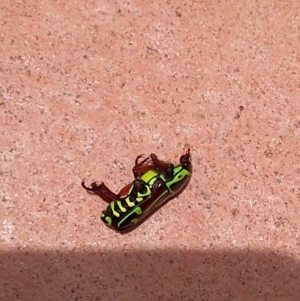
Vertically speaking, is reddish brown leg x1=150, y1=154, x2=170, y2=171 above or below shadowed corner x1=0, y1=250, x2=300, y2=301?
above

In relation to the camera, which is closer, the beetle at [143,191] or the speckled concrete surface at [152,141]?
the beetle at [143,191]

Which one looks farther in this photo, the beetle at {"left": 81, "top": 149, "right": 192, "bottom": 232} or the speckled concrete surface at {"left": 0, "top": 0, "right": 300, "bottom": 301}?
the speckled concrete surface at {"left": 0, "top": 0, "right": 300, "bottom": 301}

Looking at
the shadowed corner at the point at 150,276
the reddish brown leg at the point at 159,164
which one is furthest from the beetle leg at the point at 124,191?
the shadowed corner at the point at 150,276

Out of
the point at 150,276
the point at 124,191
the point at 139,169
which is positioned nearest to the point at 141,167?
the point at 139,169

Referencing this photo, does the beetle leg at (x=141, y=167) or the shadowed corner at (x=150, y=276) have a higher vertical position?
the beetle leg at (x=141, y=167)

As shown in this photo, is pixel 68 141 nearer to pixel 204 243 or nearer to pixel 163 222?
pixel 163 222

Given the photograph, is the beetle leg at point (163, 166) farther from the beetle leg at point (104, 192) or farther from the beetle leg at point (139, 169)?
the beetle leg at point (104, 192)

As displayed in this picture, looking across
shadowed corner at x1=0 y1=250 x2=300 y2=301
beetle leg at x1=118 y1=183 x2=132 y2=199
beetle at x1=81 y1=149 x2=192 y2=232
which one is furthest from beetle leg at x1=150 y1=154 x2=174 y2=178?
shadowed corner at x1=0 y1=250 x2=300 y2=301

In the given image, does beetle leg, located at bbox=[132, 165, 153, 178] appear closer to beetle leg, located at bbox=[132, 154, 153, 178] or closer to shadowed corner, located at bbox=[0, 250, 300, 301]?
beetle leg, located at bbox=[132, 154, 153, 178]
